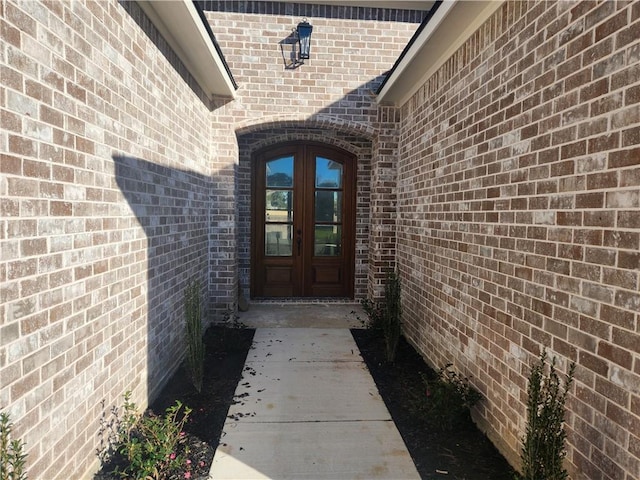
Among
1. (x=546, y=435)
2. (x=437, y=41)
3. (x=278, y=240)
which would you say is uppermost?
(x=437, y=41)

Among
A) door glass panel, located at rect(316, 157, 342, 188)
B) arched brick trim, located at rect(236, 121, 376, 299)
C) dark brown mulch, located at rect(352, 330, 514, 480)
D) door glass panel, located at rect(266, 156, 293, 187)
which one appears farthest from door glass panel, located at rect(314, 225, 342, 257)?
dark brown mulch, located at rect(352, 330, 514, 480)

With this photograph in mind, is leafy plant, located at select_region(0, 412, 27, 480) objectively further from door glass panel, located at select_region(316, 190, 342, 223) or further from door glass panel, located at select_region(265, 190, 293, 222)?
door glass panel, located at select_region(316, 190, 342, 223)

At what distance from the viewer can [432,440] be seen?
271 cm

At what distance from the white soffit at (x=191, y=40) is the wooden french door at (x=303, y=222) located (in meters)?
1.79

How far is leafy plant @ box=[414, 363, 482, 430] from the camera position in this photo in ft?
9.29

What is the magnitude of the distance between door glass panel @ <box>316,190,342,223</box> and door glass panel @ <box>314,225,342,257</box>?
136mm

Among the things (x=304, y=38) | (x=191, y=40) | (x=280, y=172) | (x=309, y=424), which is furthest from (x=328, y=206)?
(x=309, y=424)

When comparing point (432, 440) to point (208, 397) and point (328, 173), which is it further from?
point (328, 173)

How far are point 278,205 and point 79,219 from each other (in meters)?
4.42

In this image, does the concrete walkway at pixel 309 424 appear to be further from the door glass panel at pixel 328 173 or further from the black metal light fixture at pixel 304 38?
the black metal light fixture at pixel 304 38

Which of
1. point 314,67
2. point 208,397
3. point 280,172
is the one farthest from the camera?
point 280,172

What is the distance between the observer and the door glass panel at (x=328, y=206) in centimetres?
646

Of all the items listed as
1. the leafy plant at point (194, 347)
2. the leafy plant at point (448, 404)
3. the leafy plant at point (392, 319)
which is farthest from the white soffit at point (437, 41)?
the leafy plant at point (194, 347)

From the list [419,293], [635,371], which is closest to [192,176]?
[419,293]
